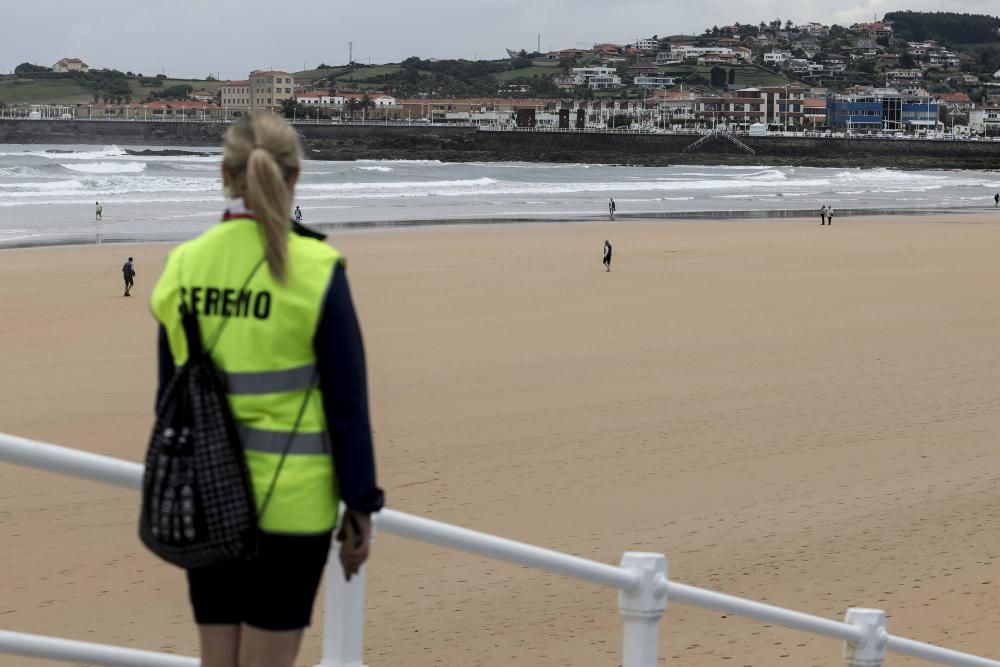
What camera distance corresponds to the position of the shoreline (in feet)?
95.3

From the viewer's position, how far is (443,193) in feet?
178

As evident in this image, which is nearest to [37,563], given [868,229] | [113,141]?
[868,229]

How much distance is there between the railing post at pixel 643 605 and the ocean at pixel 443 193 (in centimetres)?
2699

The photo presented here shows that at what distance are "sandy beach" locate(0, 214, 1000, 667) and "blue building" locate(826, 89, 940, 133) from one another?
445 feet

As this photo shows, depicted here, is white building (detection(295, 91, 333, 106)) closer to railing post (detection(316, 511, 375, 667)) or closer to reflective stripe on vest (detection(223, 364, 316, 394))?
railing post (detection(316, 511, 375, 667))

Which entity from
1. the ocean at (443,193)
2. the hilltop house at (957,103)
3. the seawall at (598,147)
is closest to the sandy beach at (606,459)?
the ocean at (443,193)

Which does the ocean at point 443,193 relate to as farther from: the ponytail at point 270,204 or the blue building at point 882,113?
Result: the blue building at point 882,113

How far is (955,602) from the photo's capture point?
19.5ft

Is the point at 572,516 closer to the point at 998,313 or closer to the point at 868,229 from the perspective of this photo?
the point at 998,313

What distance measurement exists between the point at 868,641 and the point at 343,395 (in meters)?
2.02

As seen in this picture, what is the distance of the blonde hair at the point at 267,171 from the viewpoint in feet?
7.19

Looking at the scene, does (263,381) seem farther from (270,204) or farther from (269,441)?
(270,204)

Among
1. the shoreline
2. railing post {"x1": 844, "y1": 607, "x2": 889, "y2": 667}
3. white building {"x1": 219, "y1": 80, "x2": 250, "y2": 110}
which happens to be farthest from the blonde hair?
white building {"x1": 219, "y1": 80, "x2": 250, "y2": 110}

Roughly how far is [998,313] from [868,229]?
1902 centimetres
